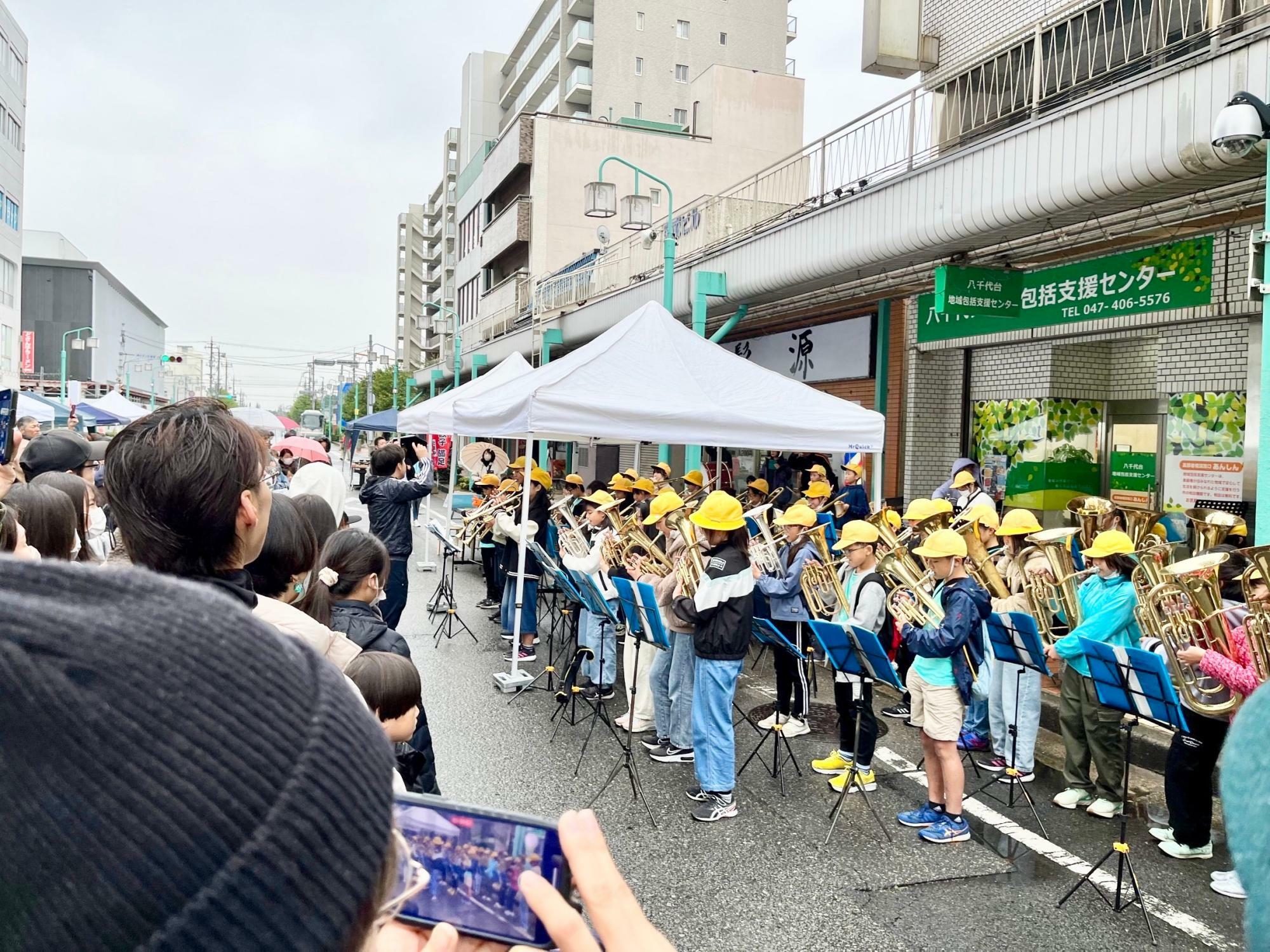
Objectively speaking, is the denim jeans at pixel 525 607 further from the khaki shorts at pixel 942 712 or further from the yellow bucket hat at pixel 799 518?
the khaki shorts at pixel 942 712

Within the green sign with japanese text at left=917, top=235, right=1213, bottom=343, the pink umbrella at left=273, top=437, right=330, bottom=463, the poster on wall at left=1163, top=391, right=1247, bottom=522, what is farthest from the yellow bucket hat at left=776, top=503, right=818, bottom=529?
the pink umbrella at left=273, top=437, right=330, bottom=463

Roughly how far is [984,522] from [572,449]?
20.7m

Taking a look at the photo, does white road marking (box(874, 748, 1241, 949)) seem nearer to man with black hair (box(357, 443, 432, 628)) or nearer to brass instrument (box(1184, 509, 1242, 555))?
brass instrument (box(1184, 509, 1242, 555))

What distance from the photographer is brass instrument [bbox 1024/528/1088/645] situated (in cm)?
656

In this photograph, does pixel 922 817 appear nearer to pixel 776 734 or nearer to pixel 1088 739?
pixel 776 734

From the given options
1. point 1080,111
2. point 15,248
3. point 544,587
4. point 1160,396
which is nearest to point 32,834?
point 1080,111

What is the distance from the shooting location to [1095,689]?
556 cm

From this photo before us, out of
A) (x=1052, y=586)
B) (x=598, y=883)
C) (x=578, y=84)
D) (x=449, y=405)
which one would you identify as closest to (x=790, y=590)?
(x=1052, y=586)

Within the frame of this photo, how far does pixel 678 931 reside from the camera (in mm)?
4320

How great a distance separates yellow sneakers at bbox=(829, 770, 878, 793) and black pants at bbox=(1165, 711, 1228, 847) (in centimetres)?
177

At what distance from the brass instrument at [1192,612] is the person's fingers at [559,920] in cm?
519

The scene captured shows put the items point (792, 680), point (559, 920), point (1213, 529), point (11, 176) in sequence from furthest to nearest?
point (11, 176), point (1213, 529), point (792, 680), point (559, 920)

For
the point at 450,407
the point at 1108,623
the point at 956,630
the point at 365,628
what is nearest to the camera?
the point at 365,628

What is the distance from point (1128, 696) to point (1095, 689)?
2.30 feet
